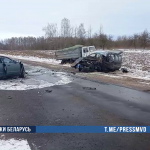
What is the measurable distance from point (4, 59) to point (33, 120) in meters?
8.32

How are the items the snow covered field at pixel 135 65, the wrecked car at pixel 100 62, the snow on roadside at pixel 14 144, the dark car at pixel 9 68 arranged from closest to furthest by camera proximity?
the snow on roadside at pixel 14 144 < the dark car at pixel 9 68 < the snow covered field at pixel 135 65 < the wrecked car at pixel 100 62

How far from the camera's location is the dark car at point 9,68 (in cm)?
1315

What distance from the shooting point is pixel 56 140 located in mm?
4801

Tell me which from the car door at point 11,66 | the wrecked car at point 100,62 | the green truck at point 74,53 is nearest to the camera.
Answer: the car door at point 11,66

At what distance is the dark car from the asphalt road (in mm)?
3408

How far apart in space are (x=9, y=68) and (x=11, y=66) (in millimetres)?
253

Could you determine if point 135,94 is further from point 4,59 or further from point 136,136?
point 4,59

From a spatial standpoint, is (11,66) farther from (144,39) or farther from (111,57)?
(144,39)

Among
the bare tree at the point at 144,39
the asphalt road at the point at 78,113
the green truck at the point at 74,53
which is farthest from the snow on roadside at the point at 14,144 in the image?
the bare tree at the point at 144,39

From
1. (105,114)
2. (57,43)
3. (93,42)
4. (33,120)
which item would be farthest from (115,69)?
(57,43)

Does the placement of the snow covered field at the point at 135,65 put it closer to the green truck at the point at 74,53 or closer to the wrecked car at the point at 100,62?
the wrecked car at the point at 100,62

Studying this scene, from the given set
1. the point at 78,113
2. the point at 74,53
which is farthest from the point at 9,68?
the point at 74,53

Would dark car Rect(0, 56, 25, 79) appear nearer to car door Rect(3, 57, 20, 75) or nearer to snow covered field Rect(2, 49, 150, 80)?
car door Rect(3, 57, 20, 75)

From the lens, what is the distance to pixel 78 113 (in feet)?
22.5
